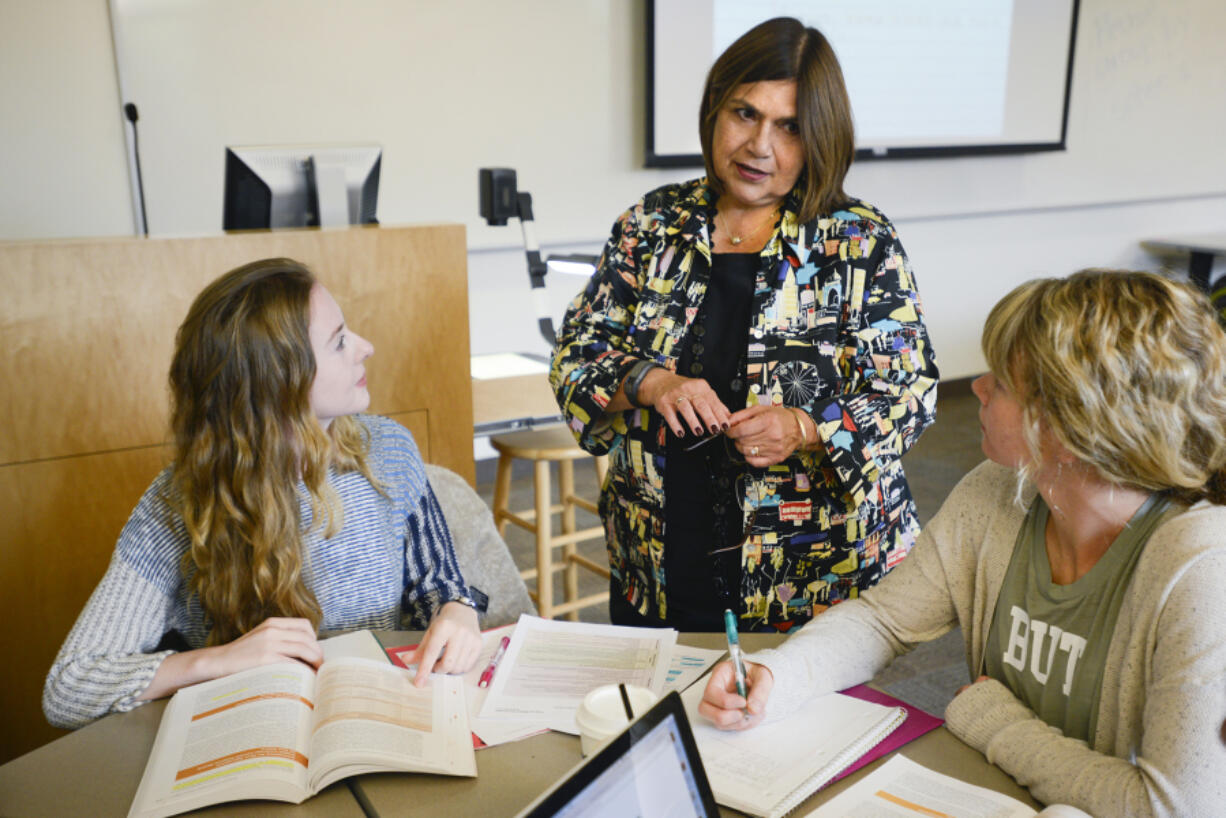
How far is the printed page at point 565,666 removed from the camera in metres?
1.15

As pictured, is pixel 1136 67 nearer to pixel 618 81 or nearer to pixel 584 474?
pixel 618 81

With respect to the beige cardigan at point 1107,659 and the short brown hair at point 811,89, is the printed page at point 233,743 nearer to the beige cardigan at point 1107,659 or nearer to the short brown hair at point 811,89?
the beige cardigan at point 1107,659

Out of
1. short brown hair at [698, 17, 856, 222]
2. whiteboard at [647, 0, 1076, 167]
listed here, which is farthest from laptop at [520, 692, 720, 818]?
whiteboard at [647, 0, 1076, 167]

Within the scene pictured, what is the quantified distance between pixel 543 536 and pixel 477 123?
6.36ft

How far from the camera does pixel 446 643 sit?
1.25 meters

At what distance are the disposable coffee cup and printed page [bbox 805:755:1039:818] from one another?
20 centimetres

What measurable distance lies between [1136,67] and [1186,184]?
33.7 inches

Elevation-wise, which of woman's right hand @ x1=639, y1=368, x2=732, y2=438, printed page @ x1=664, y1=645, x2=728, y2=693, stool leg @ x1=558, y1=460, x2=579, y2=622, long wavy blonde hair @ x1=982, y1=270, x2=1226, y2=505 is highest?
long wavy blonde hair @ x1=982, y1=270, x2=1226, y2=505

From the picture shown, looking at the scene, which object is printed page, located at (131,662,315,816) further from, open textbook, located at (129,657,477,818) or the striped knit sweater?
the striped knit sweater

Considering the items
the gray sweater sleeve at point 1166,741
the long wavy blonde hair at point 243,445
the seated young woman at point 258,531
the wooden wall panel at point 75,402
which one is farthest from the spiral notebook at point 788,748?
the wooden wall panel at point 75,402

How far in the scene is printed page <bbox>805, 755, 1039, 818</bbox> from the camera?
3.14 feet

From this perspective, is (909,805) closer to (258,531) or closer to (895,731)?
(895,731)

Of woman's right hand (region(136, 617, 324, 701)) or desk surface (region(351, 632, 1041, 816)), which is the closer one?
desk surface (region(351, 632, 1041, 816))

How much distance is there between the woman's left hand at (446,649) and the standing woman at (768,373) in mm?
449
